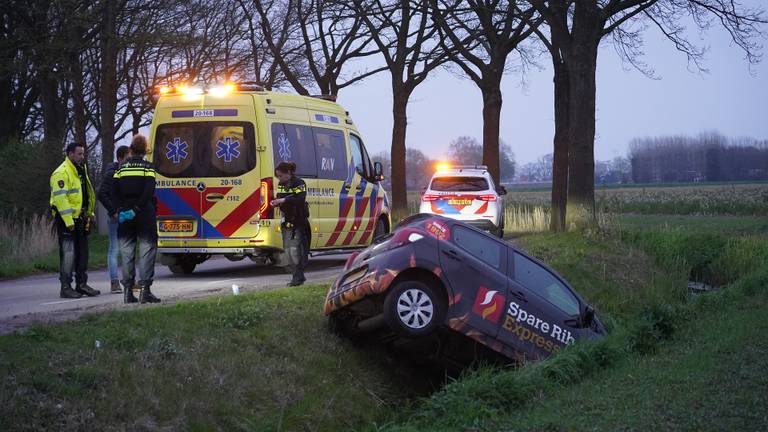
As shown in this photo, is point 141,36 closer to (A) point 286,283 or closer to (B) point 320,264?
(B) point 320,264

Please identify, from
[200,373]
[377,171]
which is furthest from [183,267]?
[200,373]

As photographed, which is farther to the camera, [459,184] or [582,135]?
[459,184]

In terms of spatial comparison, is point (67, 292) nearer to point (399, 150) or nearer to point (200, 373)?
point (200, 373)

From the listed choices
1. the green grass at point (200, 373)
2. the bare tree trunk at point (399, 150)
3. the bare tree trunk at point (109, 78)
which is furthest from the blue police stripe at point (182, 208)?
the bare tree trunk at point (399, 150)

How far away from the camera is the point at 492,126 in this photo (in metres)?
31.0

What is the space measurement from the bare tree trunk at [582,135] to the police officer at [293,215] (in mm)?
9991

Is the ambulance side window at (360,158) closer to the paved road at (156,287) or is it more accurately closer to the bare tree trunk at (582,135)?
the paved road at (156,287)

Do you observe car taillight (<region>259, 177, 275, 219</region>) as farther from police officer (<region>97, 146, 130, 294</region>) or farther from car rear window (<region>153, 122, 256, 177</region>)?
police officer (<region>97, 146, 130, 294</region>)

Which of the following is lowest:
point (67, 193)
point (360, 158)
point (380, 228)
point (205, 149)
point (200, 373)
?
point (200, 373)

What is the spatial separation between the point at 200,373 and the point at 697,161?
112 metres

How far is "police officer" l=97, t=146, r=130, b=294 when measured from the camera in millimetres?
12547

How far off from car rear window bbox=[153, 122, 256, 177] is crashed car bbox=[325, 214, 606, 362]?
5.46 metres

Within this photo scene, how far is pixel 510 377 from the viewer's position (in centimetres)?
842

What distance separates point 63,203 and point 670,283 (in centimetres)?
1111
